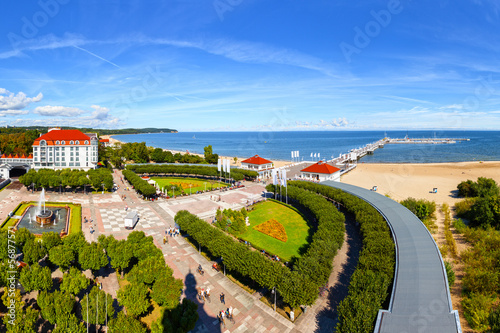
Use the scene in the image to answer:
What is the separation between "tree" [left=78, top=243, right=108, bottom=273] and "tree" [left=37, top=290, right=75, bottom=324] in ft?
14.9

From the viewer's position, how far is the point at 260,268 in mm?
20562

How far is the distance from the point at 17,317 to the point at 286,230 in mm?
26733

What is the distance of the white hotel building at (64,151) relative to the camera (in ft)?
215

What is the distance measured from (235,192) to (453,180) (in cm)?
5571

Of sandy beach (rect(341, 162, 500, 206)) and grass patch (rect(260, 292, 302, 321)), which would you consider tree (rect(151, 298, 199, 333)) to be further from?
sandy beach (rect(341, 162, 500, 206))

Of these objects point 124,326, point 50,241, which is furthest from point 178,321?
point 50,241

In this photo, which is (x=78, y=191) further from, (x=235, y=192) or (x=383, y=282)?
(x=383, y=282)

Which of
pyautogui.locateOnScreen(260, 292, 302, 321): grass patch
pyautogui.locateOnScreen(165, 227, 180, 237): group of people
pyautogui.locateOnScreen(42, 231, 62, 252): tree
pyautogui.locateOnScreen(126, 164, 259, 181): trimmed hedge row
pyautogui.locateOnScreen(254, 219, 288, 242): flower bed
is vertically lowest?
pyautogui.locateOnScreen(260, 292, 302, 321): grass patch

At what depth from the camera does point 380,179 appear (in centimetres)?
6844

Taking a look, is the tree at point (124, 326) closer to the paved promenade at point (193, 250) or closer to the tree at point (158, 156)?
the paved promenade at point (193, 250)

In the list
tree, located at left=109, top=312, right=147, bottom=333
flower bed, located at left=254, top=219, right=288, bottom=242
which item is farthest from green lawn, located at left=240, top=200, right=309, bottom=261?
tree, located at left=109, top=312, right=147, bottom=333

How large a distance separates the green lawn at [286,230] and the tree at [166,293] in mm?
12035

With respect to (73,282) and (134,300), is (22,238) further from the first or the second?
(134,300)

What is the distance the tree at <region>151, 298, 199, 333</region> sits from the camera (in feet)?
50.4
